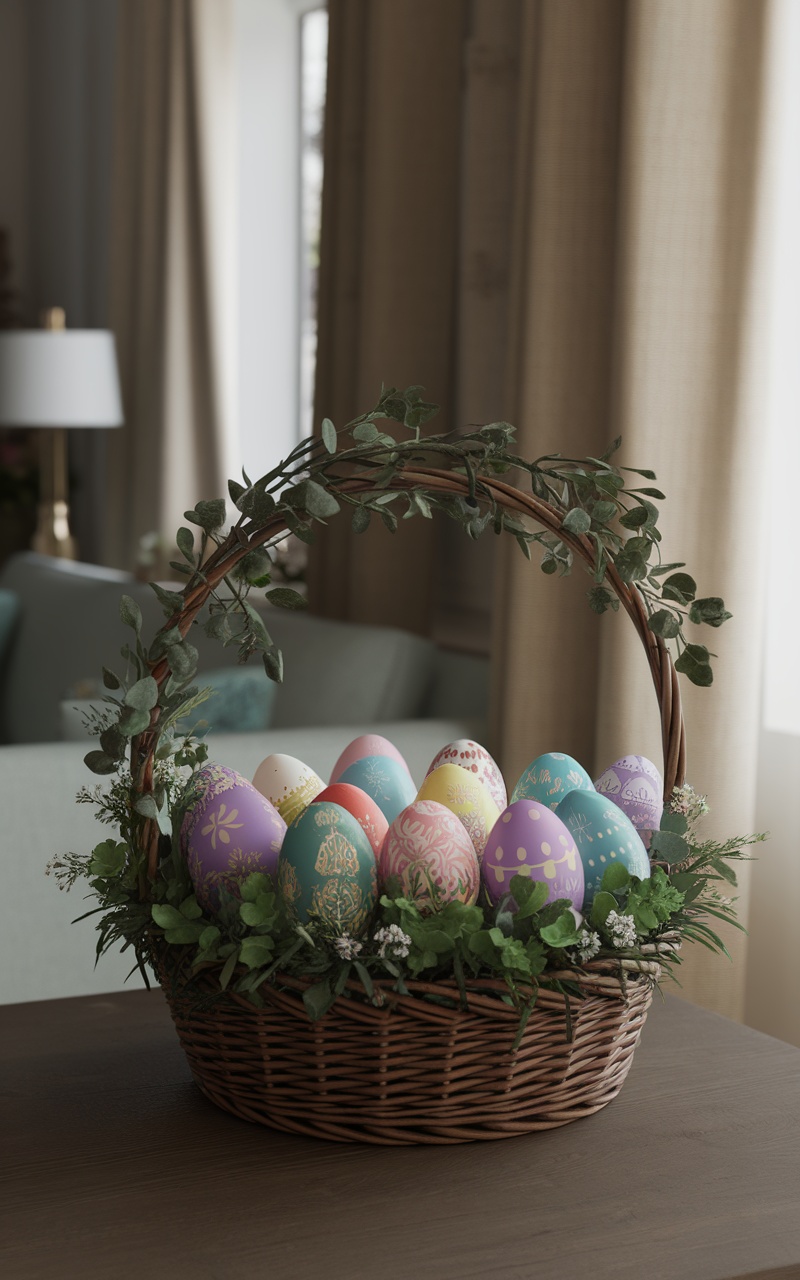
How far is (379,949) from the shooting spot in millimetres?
856

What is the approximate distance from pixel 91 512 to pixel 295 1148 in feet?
14.2

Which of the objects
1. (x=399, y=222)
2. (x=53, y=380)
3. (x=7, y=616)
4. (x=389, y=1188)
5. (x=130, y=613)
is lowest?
(x=7, y=616)

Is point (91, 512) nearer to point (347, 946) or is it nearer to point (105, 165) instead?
point (105, 165)

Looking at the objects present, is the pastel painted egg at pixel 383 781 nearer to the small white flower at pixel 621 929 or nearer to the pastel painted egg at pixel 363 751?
the pastel painted egg at pixel 363 751

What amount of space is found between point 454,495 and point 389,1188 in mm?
456

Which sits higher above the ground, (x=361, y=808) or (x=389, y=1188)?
(x=361, y=808)

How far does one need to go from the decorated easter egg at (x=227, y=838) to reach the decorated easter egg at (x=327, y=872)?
0.04 meters

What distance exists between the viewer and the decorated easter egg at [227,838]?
935 millimetres

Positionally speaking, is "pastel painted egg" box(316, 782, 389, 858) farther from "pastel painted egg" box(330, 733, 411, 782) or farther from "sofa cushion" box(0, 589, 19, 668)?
"sofa cushion" box(0, 589, 19, 668)

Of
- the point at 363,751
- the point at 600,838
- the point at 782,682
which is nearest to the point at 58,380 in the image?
the point at 782,682

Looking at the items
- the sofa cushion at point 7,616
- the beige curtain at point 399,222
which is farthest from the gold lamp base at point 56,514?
the beige curtain at point 399,222

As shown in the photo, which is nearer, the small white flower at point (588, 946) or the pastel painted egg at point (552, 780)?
the small white flower at point (588, 946)

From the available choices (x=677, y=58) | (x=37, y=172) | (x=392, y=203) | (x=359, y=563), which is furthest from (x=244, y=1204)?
(x=37, y=172)

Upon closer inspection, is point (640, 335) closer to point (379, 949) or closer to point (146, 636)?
point (379, 949)
